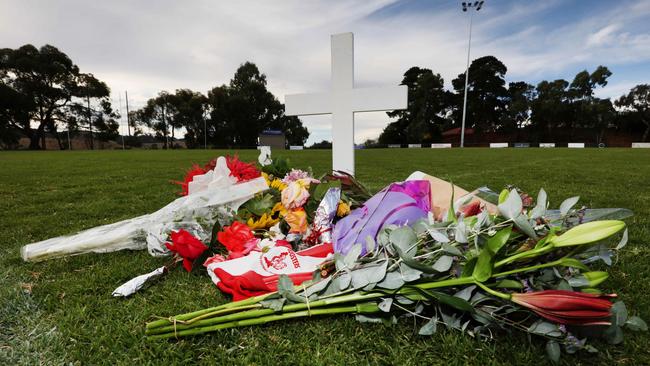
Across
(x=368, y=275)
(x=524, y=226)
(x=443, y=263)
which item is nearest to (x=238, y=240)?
(x=368, y=275)

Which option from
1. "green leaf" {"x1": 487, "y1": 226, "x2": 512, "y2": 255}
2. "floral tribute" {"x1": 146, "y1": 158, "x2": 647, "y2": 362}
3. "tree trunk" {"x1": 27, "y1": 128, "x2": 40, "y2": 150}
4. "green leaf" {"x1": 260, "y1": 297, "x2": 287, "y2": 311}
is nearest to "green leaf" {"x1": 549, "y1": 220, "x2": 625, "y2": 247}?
"floral tribute" {"x1": 146, "y1": 158, "x2": 647, "y2": 362}

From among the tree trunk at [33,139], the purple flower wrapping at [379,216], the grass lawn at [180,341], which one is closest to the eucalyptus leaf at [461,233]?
the grass lawn at [180,341]

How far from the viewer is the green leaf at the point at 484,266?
1.18 metres

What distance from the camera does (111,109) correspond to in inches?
1959

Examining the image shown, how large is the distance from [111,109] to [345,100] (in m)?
56.1

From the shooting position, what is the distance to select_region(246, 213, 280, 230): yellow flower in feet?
7.55

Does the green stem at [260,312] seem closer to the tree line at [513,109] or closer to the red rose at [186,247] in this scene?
the red rose at [186,247]

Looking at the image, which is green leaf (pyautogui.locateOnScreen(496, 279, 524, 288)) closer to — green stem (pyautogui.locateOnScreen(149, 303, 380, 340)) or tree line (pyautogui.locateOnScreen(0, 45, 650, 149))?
green stem (pyautogui.locateOnScreen(149, 303, 380, 340))

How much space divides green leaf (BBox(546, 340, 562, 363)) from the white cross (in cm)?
237

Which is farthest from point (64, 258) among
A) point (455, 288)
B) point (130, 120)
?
point (130, 120)

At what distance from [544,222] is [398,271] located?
0.61 metres

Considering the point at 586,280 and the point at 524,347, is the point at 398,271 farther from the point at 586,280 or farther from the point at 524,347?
the point at 586,280

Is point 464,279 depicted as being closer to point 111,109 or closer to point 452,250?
point 452,250

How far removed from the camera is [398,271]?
140cm
